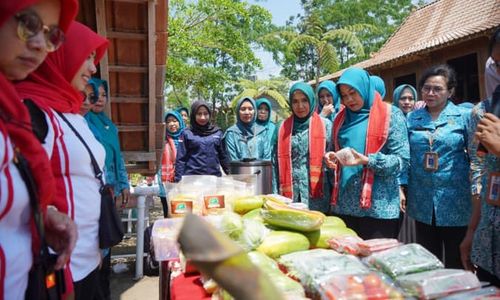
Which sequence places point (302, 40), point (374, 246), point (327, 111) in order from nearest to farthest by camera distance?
point (374, 246) < point (327, 111) < point (302, 40)

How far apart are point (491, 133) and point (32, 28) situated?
157 centimetres

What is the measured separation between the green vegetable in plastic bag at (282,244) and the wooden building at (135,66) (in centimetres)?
218

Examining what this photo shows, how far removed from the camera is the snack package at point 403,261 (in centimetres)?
113

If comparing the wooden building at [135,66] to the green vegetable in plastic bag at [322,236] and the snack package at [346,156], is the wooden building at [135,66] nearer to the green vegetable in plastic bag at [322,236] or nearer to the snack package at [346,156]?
the snack package at [346,156]

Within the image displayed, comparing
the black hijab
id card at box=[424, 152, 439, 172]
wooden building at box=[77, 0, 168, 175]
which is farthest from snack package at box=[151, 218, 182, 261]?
the black hijab

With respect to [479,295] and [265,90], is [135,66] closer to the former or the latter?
[479,295]

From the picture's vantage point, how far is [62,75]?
1.58m

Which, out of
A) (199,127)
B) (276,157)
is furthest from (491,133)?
(199,127)

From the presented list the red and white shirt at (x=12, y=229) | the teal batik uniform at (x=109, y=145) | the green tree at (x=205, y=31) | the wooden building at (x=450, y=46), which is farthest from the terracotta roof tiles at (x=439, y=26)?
the red and white shirt at (x=12, y=229)

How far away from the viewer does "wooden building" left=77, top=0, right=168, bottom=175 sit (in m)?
3.03

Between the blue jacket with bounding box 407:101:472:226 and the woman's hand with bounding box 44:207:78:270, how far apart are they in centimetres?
221

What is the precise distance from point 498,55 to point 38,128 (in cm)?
186

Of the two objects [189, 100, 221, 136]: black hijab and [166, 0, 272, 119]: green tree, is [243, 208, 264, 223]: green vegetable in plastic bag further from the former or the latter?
[166, 0, 272, 119]: green tree

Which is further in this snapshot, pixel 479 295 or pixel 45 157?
pixel 45 157
